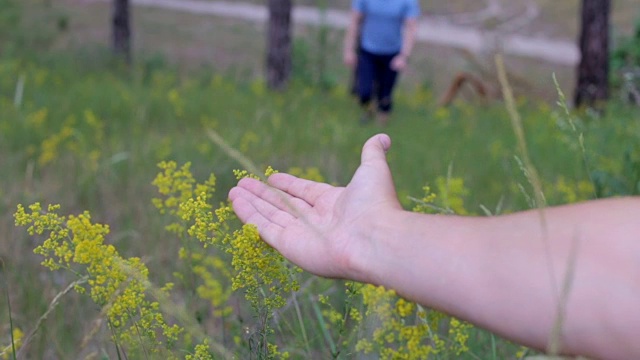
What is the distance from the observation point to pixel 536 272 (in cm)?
134

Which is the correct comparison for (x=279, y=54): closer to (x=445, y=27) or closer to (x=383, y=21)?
(x=383, y=21)

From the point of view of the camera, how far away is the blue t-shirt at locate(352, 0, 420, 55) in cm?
701

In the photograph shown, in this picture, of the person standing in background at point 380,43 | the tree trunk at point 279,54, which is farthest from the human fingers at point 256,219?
the tree trunk at point 279,54

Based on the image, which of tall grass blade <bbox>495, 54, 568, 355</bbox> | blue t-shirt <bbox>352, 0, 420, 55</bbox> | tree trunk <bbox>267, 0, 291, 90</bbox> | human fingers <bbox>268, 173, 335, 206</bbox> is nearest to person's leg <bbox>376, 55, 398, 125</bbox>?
blue t-shirt <bbox>352, 0, 420, 55</bbox>

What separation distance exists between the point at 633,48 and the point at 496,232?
1245 cm

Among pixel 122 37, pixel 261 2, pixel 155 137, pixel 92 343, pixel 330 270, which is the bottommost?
pixel 261 2

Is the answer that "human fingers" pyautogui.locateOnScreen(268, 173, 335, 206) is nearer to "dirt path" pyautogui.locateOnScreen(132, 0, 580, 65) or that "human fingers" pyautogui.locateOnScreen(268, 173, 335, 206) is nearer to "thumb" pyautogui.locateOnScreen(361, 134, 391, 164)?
"thumb" pyautogui.locateOnScreen(361, 134, 391, 164)

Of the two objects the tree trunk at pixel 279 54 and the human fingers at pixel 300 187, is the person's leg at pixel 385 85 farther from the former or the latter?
the human fingers at pixel 300 187

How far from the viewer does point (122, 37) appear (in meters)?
12.3

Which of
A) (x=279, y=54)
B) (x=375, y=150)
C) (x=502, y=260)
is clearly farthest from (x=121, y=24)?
(x=502, y=260)

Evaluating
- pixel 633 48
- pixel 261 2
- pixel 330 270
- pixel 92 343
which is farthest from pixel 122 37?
pixel 261 2

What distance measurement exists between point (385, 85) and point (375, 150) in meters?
5.75

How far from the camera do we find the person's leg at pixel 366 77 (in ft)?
23.9

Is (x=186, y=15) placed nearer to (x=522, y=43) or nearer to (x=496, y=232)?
(x=522, y=43)
